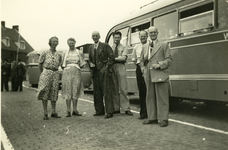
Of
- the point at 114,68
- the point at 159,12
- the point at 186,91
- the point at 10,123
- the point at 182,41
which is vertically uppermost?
the point at 159,12

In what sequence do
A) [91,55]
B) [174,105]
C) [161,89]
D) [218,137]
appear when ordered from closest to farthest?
1. [218,137]
2. [161,89]
3. [91,55]
4. [174,105]

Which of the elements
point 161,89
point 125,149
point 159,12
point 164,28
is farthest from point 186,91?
point 125,149

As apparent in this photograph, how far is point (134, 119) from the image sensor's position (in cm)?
630

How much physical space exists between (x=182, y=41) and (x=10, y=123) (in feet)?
13.7

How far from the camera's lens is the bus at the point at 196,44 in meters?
5.59

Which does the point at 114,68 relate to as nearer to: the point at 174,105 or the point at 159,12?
the point at 159,12

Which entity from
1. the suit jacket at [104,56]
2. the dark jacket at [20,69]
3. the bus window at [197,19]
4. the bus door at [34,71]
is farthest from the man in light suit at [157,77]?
the bus door at [34,71]

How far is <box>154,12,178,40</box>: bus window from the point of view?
6.95 m

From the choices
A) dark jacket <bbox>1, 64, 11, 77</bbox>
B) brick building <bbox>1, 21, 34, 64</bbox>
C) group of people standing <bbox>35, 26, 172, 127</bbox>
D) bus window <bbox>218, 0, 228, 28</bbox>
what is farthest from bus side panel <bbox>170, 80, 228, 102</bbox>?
dark jacket <bbox>1, 64, 11, 77</bbox>

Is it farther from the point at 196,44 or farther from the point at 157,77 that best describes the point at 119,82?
the point at 196,44

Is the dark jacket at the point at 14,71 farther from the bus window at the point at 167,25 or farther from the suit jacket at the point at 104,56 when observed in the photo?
the bus window at the point at 167,25

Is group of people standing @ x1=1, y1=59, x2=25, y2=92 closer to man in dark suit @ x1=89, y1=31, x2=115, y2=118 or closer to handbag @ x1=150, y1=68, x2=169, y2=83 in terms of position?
man in dark suit @ x1=89, y1=31, x2=115, y2=118

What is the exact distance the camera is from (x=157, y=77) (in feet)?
18.0

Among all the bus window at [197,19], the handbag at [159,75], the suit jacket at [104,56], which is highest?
the bus window at [197,19]
